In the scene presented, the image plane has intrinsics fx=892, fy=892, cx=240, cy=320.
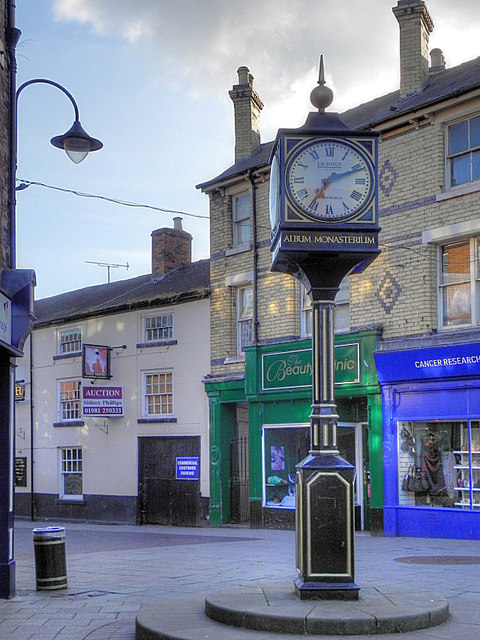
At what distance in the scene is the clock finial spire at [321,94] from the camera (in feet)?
29.2

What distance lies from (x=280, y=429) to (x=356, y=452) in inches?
79.8

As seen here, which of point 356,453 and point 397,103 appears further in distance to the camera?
point 397,103

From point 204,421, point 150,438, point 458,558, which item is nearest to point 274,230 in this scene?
point 458,558

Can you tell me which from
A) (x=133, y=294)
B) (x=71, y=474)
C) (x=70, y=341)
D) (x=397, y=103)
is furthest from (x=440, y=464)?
(x=70, y=341)

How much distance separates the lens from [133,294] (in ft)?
86.4

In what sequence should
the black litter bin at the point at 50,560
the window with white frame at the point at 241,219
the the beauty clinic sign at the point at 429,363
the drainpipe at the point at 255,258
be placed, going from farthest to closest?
the window with white frame at the point at 241,219 → the drainpipe at the point at 255,258 → the the beauty clinic sign at the point at 429,363 → the black litter bin at the point at 50,560

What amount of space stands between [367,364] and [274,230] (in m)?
9.44

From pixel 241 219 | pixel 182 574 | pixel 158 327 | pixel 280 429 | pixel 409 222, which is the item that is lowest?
pixel 182 574

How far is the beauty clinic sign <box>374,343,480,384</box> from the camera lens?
16.3 m

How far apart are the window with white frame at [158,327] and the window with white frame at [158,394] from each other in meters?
0.97

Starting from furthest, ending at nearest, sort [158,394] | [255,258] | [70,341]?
[70,341] → [158,394] → [255,258]

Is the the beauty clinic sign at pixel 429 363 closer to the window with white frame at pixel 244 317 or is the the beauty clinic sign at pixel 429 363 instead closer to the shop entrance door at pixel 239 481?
the window with white frame at pixel 244 317

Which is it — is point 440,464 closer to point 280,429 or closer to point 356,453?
point 356,453

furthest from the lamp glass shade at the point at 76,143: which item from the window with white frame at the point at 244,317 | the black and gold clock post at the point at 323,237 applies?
the window with white frame at the point at 244,317
